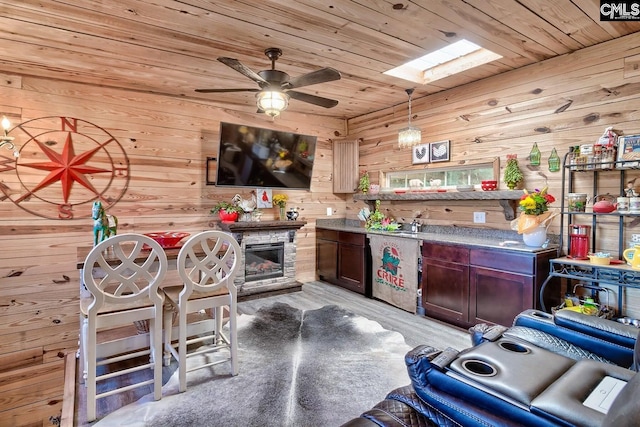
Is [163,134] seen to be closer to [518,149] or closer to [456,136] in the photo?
[456,136]

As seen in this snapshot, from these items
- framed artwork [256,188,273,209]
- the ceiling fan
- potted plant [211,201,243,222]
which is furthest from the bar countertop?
the ceiling fan

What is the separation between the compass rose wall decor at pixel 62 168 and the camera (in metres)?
3.51

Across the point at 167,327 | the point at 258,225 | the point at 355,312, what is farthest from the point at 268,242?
the point at 167,327

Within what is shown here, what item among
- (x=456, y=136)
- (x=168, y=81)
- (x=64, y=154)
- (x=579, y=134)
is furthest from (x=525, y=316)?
(x=64, y=154)

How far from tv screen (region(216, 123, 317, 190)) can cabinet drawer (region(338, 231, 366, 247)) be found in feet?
2.77

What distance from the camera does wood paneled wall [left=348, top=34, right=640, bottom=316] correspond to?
9.27 feet

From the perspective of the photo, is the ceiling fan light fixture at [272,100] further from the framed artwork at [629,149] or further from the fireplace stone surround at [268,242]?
the framed artwork at [629,149]

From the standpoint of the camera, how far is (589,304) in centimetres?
281

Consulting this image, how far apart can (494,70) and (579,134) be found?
39.5 inches

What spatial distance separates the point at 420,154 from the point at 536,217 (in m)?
1.71

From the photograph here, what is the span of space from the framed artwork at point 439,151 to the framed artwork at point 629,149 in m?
1.65

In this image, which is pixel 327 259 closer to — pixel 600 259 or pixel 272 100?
pixel 272 100

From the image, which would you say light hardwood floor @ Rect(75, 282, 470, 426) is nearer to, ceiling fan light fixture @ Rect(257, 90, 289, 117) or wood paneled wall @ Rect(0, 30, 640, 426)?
wood paneled wall @ Rect(0, 30, 640, 426)

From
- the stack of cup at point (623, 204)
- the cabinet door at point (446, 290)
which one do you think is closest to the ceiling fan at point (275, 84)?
the cabinet door at point (446, 290)
